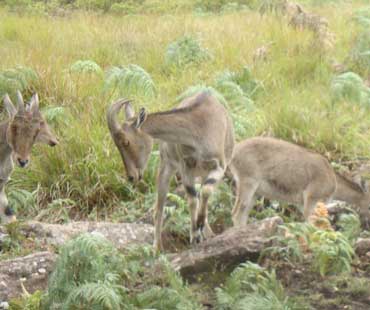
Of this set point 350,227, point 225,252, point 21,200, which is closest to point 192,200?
point 225,252

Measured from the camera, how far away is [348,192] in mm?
10102

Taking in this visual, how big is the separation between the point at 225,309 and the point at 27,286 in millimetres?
1777

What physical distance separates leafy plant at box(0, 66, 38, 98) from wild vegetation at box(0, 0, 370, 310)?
2cm

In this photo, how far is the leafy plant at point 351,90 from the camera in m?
11.8

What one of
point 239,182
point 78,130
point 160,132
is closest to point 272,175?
point 239,182

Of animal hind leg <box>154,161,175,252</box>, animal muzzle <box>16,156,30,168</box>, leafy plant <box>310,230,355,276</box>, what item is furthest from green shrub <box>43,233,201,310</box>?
animal muzzle <box>16,156,30,168</box>

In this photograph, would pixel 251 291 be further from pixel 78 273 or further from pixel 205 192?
pixel 205 192

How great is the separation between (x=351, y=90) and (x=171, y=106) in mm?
2378

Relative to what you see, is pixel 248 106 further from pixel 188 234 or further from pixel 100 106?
pixel 188 234

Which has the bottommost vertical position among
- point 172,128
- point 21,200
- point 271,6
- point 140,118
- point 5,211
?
point 21,200

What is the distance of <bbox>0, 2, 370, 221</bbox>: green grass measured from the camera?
11.0 metres

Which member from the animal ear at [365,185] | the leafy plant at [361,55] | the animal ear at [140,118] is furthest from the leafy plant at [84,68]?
the animal ear at [140,118]

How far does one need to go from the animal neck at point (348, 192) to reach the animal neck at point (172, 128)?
246cm

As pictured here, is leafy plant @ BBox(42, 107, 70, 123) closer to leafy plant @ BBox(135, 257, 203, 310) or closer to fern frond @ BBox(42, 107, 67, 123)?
fern frond @ BBox(42, 107, 67, 123)
